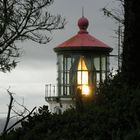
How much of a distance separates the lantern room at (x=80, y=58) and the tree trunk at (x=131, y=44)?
56.5 feet

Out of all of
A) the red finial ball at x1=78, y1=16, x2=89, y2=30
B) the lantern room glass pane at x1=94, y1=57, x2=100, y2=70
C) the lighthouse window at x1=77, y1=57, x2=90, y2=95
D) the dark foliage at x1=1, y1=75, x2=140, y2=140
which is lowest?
the dark foliage at x1=1, y1=75, x2=140, y2=140

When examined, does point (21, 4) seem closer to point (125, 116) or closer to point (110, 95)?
point (110, 95)

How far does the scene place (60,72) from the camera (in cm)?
3212

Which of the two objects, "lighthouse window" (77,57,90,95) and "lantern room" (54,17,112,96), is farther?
"lantern room" (54,17,112,96)

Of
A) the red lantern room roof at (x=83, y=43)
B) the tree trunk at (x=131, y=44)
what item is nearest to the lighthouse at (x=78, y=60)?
the red lantern room roof at (x=83, y=43)

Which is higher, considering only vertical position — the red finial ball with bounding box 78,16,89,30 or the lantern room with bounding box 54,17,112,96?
the red finial ball with bounding box 78,16,89,30

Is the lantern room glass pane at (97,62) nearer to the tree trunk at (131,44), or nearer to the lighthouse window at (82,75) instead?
the lighthouse window at (82,75)

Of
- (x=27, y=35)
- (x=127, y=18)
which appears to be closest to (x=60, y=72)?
(x=27, y=35)

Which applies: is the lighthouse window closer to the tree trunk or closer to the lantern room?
the lantern room

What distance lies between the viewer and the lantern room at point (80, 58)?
102 ft

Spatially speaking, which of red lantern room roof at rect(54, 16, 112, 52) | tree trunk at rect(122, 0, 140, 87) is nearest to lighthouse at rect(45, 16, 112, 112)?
red lantern room roof at rect(54, 16, 112, 52)

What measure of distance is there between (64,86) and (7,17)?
862cm

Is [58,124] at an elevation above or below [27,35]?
below

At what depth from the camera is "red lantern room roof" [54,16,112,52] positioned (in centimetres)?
3155
